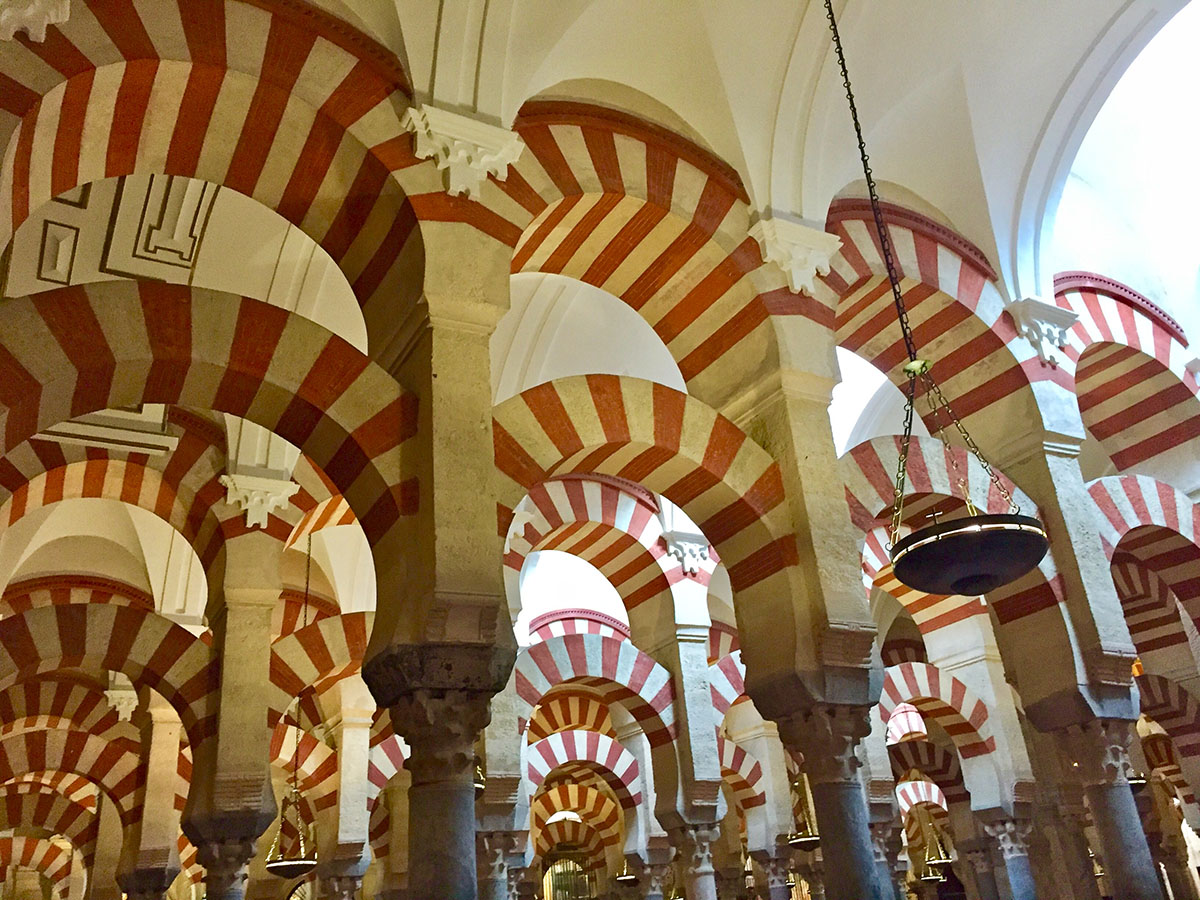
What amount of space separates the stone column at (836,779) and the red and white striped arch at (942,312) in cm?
291

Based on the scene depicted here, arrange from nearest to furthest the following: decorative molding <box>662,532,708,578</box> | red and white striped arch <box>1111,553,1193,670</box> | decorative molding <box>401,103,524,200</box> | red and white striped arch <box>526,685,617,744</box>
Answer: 1. decorative molding <box>401,103,524,200</box>
2. decorative molding <box>662,532,708,578</box>
3. red and white striped arch <box>1111,553,1193,670</box>
4. red and white striped arch <box>526,685,617,744</box>


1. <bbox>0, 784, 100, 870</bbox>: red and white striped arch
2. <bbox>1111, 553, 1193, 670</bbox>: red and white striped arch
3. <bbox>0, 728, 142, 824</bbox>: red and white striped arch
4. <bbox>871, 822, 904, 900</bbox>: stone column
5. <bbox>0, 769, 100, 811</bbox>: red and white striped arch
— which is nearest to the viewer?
<bbox>871, 822, 904, 900</bbox>: stone column

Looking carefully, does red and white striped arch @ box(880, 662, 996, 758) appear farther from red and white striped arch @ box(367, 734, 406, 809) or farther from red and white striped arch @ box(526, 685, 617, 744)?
red and white striped arch @ box(367, 734, 406, 809)

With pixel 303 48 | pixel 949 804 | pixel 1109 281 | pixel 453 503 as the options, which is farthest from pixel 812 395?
pixel 949 804

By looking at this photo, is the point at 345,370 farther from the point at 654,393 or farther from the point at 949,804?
the point at 949,804

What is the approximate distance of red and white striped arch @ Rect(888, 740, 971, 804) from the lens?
32.8 ft

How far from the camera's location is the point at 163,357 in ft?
12.7

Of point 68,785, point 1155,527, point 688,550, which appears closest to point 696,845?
point 688,550

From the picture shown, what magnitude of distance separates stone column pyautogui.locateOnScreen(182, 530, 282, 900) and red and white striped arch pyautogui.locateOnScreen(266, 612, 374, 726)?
113cm

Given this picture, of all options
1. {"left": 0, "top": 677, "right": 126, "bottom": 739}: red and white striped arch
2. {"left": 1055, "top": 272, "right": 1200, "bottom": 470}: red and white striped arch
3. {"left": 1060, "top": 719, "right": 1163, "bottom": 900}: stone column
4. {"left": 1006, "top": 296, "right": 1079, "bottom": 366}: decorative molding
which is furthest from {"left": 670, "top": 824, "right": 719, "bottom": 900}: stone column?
{"left": 0, "top": 677, "right": 126, "bottom": 739}: red and white striped arch

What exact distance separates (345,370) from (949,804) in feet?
26.5

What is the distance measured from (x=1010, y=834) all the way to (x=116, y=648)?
6.62 meters

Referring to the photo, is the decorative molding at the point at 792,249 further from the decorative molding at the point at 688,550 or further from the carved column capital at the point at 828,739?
the decorative molding at the point at 688,550

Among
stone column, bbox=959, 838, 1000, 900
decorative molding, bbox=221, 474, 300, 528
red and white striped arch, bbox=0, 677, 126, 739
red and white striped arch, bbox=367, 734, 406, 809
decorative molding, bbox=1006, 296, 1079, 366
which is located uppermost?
decorative molding, bbox=1006, 296, 1079, 366
